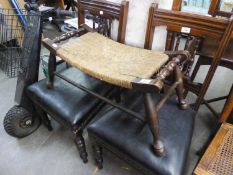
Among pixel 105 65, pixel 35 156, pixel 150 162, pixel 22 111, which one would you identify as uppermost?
pixel 105 65

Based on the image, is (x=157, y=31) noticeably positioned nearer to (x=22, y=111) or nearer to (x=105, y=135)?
(x=105, y=135)

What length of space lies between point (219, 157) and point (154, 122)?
356 mm

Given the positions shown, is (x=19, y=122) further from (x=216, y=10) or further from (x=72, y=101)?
(x=216, y=10)

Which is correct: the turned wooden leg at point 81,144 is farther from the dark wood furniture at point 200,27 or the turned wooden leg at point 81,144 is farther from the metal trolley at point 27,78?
the dark wood furniture at point 200,27

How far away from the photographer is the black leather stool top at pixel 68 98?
0.99 m

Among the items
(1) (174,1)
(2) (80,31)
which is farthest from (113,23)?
(1) (174,1)

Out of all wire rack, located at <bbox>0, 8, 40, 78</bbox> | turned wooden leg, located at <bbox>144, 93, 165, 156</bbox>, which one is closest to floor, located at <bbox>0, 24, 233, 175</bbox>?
turned wooden leg, located at <bbox>144, 93, 165, 156</bbox>

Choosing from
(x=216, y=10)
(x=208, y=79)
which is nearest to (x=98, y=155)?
(x=208, y=79)

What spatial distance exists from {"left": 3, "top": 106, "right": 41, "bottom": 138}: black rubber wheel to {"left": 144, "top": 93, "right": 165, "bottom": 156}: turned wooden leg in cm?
90

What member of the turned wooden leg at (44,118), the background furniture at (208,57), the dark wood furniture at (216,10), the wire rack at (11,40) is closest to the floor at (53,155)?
the turned wooden leg at (44,118)

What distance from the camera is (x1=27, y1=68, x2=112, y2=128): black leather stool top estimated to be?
3.26ft

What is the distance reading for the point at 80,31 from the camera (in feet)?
4.04

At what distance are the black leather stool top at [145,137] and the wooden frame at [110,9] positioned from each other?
0.46m

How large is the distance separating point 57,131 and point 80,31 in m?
0.74
